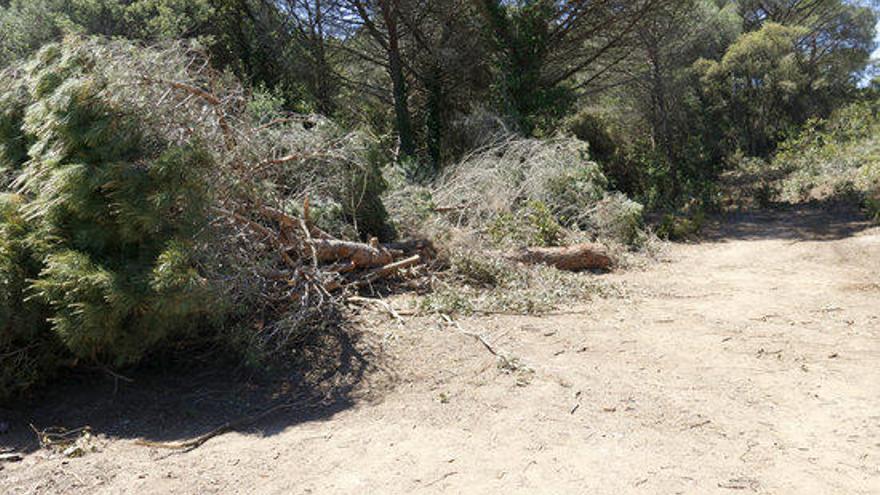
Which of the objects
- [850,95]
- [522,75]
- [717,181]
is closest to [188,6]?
[522,75]

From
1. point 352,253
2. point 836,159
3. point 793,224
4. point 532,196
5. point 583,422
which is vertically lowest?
Answer: point 583,422

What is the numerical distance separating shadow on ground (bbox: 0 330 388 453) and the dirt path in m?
0.17

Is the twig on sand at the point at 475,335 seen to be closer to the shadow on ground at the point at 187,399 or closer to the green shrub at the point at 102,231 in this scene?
the shadow on ground at the point at 187,399

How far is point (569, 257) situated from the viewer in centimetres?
723

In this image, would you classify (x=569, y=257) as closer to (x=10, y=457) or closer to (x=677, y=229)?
(x=677, y=229)

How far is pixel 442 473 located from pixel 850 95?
856 inches

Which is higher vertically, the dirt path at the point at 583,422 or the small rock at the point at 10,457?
the dirt path at the point at 583,422

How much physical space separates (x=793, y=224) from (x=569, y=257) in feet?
19.4

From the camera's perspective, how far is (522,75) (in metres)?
12.7

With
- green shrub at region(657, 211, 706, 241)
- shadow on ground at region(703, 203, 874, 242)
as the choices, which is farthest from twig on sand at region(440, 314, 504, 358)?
shadow on ground at region(703, 203, 874, 242)

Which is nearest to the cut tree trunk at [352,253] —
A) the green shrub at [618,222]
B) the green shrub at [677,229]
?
→ the green shrub at [618,222]

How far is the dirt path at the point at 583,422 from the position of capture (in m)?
2.90

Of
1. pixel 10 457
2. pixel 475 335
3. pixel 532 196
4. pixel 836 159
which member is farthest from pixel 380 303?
pixel 836 159

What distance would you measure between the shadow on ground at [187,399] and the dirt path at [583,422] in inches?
6.7
